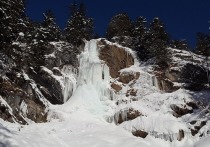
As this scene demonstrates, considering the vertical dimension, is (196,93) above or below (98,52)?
below

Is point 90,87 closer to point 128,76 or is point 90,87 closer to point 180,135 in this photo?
point 128,76

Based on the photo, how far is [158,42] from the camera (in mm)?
44188

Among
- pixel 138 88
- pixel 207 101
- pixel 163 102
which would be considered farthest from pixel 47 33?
pixel 207 101

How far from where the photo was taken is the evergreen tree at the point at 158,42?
141ft

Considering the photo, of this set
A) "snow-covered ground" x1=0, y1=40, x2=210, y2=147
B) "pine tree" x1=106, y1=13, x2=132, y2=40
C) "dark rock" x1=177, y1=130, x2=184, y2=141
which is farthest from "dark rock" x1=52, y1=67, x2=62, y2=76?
"pine tree" x1=106, y1=13, x2=132, y2=40

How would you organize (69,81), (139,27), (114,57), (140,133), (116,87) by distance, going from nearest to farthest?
(140,133) < (116,87) < (69,81) < (114,57) < (139,27)

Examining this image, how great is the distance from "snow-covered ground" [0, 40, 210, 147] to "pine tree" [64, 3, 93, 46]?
304cm

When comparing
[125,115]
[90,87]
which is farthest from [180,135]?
[90,87]

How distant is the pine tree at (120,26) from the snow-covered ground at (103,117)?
402 inches

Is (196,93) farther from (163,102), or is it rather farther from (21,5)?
(21,5)

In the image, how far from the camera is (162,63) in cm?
4316

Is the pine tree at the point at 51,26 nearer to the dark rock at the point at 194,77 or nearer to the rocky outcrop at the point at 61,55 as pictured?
the rocky outcrop at the point at 61,55

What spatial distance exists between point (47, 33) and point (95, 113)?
15482 mm

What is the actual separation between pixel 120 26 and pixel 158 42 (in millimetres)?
15350
